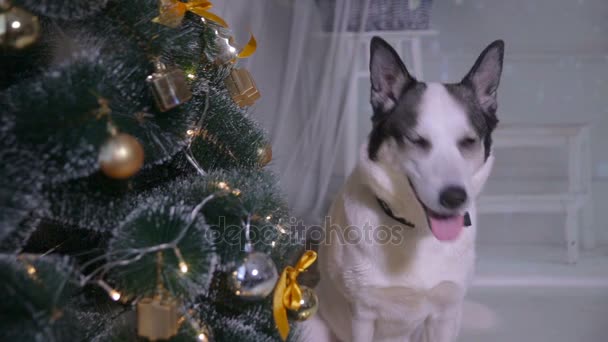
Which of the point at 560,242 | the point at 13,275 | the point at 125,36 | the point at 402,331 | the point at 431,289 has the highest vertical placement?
the point at 125,36

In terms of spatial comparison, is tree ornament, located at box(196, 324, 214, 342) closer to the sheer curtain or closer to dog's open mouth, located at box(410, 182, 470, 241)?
dog's open mouth, located at box(410, 182, 470, 241)

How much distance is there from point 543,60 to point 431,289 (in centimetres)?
148

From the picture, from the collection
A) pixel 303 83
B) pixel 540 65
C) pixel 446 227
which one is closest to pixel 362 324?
pixel 446 227

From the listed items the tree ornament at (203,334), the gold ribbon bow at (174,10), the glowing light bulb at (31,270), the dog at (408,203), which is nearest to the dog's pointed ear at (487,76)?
the dog at (408,203)

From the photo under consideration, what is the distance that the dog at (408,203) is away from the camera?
925mm

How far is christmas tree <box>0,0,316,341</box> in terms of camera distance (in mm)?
560

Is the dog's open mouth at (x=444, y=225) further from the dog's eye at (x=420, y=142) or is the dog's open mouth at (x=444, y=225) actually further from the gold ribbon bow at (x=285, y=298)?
the gold ribbon bow at (x=285, y=298)

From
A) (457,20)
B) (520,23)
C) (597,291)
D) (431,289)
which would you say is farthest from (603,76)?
(431,289)

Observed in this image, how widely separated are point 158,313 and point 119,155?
178 mm

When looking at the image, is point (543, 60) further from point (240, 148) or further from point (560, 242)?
point (240, 148)

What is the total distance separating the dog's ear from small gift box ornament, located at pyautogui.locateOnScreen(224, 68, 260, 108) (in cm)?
26

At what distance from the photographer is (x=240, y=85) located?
0.87 meters

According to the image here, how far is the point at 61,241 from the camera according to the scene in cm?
80

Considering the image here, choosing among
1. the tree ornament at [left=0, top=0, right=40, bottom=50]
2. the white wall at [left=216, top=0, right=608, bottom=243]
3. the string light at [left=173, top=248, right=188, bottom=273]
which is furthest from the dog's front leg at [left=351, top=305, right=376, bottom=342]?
the white wall at [left=216, top=0, right=608, bottom=243]
